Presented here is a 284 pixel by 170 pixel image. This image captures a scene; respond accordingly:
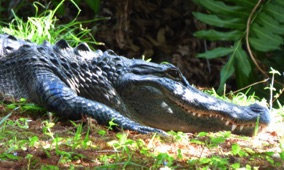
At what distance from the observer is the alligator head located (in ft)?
15.7

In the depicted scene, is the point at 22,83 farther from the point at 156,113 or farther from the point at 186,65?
the point at 186,65

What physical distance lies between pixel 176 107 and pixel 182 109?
0.05 meters

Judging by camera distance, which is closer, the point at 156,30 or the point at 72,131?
the point at 72,131

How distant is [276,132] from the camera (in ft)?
16.0

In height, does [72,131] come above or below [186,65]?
below

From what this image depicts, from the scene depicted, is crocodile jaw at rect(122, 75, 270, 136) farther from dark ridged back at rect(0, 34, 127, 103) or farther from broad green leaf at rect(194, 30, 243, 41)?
broad green leaf at rect(194, 30, 243, 41)

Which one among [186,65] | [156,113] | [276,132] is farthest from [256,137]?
[186,65]

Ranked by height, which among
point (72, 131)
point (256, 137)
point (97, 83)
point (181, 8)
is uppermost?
point (181, 8)

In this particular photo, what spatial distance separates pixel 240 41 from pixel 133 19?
2.59m

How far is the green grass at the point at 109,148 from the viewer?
324 centimetres

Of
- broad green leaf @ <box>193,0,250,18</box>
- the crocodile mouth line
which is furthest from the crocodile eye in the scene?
broad green leaf @ <box>193,0,250,18</box>

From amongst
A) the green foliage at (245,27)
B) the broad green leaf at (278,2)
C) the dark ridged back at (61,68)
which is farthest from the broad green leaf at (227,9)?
the dark ridged back at (61,68)

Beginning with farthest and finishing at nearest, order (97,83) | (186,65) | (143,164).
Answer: (186,65), (97,83), (143,164)

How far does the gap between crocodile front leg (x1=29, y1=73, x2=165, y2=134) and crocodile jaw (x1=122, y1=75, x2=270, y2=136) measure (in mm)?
413
